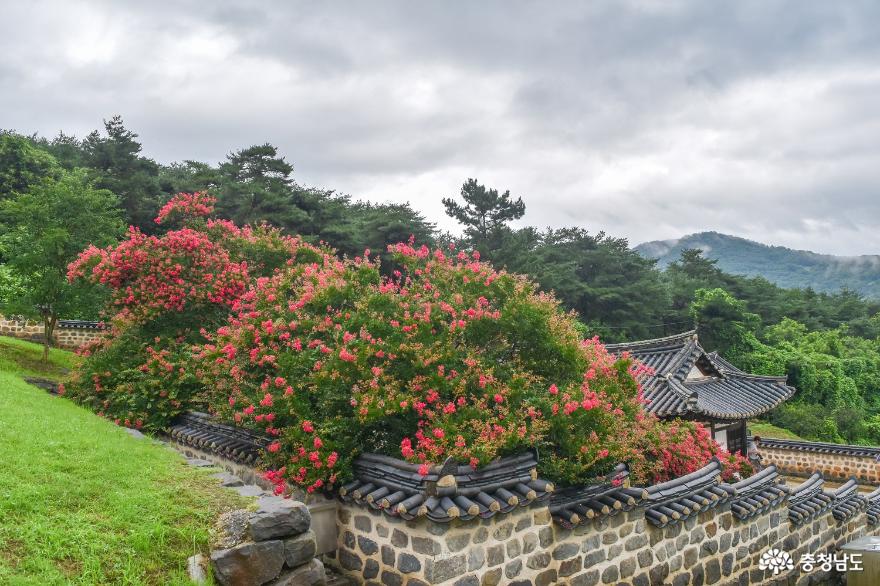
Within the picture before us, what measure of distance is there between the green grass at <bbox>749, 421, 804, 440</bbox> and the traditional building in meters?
11.7

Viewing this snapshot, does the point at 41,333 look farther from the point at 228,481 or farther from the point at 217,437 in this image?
the point at 228,481

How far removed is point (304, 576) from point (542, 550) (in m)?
2.74

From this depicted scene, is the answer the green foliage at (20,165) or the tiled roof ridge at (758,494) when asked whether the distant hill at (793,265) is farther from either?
the tiled roof ridge at (758,494)

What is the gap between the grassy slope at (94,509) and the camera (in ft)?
16.4

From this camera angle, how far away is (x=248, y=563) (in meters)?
5.65

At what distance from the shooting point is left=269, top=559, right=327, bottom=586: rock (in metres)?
5.90

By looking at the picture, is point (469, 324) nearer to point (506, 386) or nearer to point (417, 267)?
point (506, 386)

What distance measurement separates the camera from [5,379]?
1276cm

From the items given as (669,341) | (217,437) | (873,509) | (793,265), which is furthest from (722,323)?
(793,265)

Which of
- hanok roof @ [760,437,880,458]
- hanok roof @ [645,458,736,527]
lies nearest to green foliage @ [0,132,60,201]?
hanok roof @ [645,458,736,527]

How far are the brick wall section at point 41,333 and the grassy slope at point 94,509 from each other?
16819mm

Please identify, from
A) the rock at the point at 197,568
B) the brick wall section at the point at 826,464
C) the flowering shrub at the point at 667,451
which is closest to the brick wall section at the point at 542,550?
the flowering shrub at the point at 667,451

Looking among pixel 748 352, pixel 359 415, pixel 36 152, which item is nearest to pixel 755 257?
pixel 748 352

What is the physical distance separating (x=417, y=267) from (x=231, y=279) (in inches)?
229
